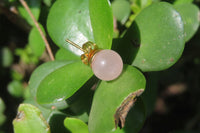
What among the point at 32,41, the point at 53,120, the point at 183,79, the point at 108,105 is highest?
the point at 32,41

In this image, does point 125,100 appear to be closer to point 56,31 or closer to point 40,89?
point 40,89

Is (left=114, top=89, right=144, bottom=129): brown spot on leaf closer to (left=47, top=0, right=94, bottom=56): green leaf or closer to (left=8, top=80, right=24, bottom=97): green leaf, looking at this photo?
(left=47, top=0, right=94, bottom=56): green leaf

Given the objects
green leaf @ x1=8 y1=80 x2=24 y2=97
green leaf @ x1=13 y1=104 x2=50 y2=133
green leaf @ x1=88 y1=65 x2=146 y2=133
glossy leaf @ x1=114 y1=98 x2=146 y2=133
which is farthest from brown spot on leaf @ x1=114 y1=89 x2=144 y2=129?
green leaf @ x1=8 y1=80 x2=24 y2=97

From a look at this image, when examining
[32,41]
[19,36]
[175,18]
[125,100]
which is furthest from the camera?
[19,36]

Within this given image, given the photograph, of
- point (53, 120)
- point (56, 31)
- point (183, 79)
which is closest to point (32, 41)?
point (56, 31)

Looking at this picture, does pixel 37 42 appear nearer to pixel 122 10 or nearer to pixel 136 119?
pixel 122 10
